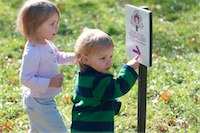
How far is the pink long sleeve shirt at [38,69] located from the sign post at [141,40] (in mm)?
598

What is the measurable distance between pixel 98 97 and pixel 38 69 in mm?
567

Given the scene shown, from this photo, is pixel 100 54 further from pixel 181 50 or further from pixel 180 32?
pixel 180 32

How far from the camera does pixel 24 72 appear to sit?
3678 millimetres

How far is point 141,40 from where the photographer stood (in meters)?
3.52

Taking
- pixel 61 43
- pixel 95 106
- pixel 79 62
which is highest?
pixel 79 62

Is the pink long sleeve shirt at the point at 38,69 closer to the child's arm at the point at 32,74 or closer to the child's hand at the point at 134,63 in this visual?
the child's arm at the point at 32,74

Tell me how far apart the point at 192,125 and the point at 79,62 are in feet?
5.40

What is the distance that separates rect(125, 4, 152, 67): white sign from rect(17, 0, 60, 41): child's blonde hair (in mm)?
607

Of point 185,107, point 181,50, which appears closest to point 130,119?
point 185,107

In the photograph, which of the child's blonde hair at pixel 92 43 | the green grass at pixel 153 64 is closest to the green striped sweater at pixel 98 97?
the child's blonde hair at pixel 92 43

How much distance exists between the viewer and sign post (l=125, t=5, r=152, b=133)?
342 centimetres

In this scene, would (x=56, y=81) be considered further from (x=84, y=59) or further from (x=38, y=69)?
(x=84, y=59)

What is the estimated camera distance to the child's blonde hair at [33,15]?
147 inches

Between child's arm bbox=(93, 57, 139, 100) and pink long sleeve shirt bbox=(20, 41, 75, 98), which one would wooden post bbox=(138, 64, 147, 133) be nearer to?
child's arm bbox=(93, 57, 139, 100)
